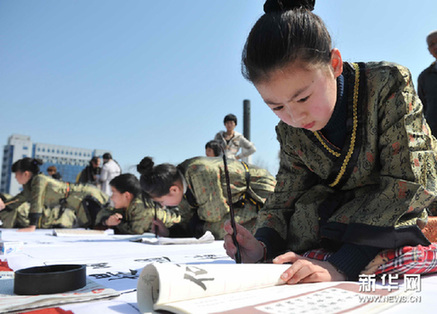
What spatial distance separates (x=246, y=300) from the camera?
709 millimetres

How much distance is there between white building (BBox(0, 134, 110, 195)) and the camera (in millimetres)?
17256

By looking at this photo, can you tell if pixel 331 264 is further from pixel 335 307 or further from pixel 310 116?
pixel 310 116

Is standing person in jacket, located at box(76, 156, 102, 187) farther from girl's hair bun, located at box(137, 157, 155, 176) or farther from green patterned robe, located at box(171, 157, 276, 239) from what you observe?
green patterned robe, located at box(171, 157, 276, 239)

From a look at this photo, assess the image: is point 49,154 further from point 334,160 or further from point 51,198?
point 334,160

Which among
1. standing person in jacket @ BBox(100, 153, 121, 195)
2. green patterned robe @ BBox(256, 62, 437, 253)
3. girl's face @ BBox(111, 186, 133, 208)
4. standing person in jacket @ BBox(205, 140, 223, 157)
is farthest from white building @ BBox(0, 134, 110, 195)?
green patterned robe @ BBox(256, 62, 437, 253)

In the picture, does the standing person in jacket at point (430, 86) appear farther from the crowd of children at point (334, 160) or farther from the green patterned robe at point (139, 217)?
the green patterned robe at point (139, 217)

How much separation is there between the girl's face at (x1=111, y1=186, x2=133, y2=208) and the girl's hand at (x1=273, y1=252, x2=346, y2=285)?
10.4 feet

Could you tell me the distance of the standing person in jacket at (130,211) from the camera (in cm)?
377

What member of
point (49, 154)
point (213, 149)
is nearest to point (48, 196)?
point (213, 149)

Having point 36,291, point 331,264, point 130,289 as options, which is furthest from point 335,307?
point 36,291

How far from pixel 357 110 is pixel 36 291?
3.38 ft

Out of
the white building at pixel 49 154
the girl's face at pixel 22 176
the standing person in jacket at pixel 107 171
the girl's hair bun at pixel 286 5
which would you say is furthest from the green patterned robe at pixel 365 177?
the white building at pixel 49 154

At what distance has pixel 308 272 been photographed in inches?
34.2

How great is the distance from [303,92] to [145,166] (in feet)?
7.02
